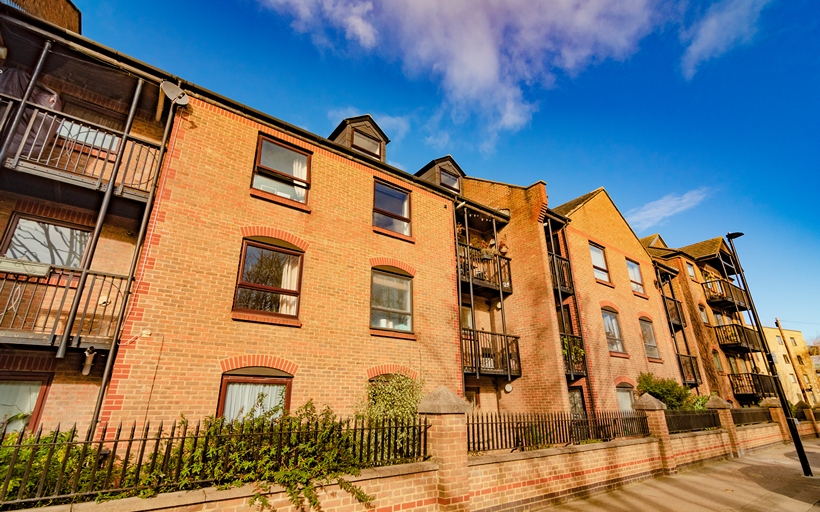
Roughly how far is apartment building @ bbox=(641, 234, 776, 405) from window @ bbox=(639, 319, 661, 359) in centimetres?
374

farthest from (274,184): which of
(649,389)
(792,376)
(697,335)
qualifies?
(792,376)

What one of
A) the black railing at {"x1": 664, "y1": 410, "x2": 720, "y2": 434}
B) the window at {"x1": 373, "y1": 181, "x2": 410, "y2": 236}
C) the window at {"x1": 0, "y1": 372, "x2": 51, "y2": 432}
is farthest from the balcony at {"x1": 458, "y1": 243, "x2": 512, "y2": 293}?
the window at {"x1": 0, "y1": 372, "x2": 51, "y2": 432}

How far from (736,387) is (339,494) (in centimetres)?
2557

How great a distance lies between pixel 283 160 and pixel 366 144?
3421mm

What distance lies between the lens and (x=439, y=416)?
20.9ft

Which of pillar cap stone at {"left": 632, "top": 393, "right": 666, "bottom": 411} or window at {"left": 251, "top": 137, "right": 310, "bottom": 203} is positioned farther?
pillar cap stone at {"left": 632, "top": 393, "right": 666, "bottom": 411}

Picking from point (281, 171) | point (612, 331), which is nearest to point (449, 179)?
point (281, 171)

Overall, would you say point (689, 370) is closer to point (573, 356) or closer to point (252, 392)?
point (573, 356)

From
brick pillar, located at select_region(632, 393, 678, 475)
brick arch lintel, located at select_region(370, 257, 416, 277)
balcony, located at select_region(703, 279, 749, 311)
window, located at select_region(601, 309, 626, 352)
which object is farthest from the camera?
balcony, located at select_region(703, 279, 749, 311)

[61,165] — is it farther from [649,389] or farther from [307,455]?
[649,389]

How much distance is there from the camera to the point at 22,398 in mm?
6078

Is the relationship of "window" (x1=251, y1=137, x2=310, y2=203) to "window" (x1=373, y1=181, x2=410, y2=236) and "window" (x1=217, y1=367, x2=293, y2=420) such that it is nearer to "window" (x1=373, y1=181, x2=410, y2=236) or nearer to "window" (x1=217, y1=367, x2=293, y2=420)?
"window" (x1=373, y1=181, x2=410, y2=236)

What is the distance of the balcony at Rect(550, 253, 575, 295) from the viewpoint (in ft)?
44.1

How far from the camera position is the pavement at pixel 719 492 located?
7.61m
